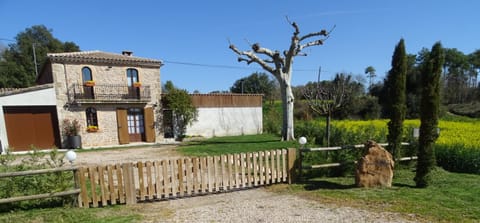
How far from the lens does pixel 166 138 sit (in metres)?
16.9

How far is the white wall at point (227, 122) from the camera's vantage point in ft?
58.3

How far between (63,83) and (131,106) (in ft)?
12.9

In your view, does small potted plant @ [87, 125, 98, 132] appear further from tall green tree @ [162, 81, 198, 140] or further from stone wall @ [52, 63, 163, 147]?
tall green tree @ [162, 81, 198, 140]

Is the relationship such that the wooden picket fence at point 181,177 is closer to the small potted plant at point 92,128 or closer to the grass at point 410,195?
the grass at point 410,195

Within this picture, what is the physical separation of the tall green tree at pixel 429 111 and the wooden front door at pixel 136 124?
15.4 m

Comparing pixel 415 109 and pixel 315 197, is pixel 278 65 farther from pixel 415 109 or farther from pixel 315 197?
pixel 415 109

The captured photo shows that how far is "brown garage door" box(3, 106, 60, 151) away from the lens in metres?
13.0

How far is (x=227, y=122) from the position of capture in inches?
738

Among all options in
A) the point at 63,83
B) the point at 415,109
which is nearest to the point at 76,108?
the point at 63,83

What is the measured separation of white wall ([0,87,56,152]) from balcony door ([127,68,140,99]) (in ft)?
13.5

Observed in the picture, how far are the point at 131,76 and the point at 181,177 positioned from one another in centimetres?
1276

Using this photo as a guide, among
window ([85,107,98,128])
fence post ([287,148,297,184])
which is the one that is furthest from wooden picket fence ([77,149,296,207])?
window ([85,107,98,128])

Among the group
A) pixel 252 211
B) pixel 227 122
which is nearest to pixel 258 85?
pixel 227 122

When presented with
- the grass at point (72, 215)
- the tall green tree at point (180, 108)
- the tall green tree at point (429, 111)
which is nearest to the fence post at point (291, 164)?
the tall green tree at point (429, 111)
